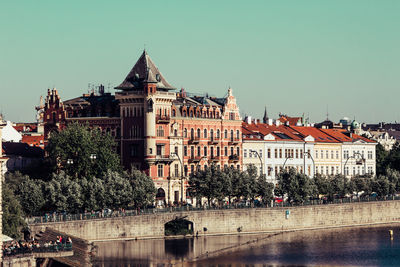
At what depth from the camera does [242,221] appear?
145750 mm

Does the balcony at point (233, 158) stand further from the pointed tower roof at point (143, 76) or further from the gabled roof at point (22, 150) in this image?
the gabled roof at point (22, 150)

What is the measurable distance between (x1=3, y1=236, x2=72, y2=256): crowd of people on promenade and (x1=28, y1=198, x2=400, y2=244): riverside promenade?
10.2m

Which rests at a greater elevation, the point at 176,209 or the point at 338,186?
the point at 338,186

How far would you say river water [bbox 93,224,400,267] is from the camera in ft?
391

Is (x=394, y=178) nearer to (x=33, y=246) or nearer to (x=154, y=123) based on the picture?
(x=154, y=123)

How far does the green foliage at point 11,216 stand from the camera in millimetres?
111250

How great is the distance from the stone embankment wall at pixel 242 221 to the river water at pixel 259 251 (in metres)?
1.79

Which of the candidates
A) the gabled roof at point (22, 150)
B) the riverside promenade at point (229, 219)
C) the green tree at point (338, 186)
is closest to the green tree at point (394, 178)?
the riverside promenade at point (229, 219)

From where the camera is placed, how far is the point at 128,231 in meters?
133

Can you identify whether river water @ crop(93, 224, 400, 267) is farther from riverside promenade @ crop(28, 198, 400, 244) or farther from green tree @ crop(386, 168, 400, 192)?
green tree @ crop(386, 168, 400, 192)

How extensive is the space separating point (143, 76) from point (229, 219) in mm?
27687

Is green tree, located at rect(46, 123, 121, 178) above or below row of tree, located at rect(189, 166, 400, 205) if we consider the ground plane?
above

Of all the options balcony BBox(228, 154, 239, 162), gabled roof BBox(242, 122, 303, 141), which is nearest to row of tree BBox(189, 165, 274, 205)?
balcony BBox(228, 154, 239, 162)

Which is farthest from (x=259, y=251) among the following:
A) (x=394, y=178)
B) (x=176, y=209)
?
(x=394, y=178)
